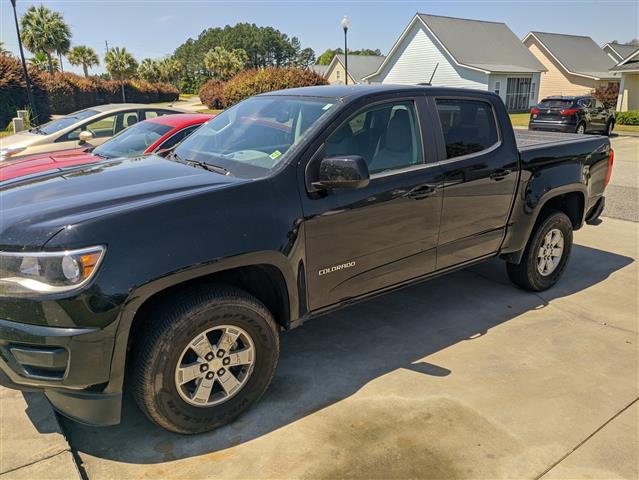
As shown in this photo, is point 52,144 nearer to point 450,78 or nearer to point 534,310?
point 534,310

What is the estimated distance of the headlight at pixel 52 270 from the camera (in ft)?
7.66

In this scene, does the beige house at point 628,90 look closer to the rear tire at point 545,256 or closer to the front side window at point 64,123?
the rear tire at point 545,256

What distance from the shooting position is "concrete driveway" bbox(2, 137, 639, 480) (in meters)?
2.69

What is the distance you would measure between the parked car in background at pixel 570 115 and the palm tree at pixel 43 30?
50.6m

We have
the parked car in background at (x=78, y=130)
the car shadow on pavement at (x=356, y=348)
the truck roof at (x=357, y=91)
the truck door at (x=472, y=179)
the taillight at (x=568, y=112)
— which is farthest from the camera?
the taillight at (x=568, y=112)

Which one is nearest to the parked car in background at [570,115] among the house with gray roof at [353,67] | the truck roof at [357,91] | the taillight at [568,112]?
the taillight at [568,112]

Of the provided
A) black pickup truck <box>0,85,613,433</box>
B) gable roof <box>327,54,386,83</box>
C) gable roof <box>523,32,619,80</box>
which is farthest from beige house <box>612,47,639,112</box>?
gable roof <box>327,54,386,83</box>

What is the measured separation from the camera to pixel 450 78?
36.8 meters

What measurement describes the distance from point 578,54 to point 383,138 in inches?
1880

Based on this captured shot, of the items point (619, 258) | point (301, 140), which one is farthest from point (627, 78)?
point (301, 140)

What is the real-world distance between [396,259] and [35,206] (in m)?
2.25

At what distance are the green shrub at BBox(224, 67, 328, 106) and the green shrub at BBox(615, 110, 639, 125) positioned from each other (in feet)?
48.2

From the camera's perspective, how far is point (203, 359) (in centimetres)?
277

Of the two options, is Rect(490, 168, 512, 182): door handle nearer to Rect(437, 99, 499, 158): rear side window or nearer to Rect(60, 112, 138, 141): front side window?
Rect(437, 99, 499, 158): rear side window
